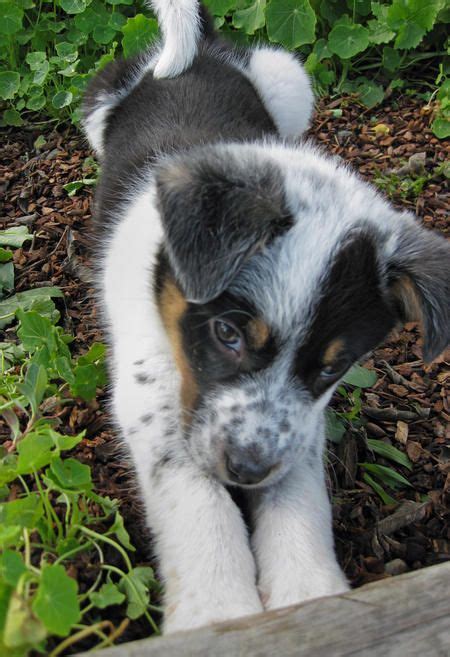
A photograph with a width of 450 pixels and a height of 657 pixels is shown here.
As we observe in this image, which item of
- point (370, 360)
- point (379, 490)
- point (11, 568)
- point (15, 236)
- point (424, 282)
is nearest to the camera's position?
point (11, 568)

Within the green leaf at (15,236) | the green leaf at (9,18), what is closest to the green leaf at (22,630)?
the green leaf at (15,236)

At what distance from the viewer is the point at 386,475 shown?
133 inches

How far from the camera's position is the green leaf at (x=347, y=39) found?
5.51 metres

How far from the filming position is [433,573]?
2.10 meters

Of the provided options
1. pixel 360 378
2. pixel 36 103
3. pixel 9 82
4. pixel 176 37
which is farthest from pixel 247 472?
pixel 9 82

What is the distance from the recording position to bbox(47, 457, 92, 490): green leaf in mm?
2467

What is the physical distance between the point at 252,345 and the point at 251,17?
369 cm

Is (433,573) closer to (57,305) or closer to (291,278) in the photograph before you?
(291,278)

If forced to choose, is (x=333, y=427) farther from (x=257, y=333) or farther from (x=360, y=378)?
(x=257, y=333)

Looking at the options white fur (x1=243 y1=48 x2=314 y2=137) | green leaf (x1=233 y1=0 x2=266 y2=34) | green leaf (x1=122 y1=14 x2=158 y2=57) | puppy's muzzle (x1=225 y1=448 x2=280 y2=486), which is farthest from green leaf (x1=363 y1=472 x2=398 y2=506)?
green leaf (x1=233 y1=0 x2=266 y2=34)

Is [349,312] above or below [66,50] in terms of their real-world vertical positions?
above

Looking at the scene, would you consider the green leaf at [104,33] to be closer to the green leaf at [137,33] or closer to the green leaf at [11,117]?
the green leaf at [137,33]

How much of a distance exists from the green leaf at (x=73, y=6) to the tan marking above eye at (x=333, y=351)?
364 centimetres

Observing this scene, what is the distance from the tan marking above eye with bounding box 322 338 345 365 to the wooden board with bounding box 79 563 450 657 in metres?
0.83
